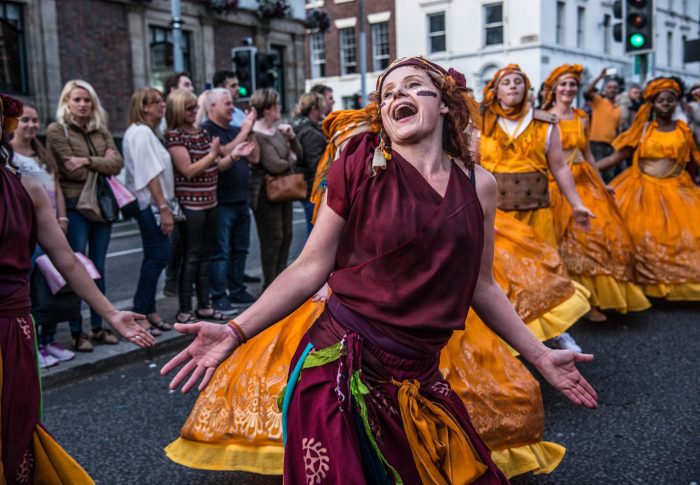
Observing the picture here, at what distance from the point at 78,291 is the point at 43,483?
2.26 feet

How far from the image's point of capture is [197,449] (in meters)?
3.28

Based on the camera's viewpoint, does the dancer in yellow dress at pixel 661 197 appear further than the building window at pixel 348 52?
No

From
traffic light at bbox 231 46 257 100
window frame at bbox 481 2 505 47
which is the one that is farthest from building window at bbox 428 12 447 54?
traffic light at bbox 231 46 257 100

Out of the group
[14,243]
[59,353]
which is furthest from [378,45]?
[14,243]

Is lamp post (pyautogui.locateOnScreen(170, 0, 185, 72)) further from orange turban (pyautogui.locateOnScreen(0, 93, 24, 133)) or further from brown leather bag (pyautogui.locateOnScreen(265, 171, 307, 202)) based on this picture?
orange turban (pyautogui.locateOnScreen(0, 93, 24, 133))

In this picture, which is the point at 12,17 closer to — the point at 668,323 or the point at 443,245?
the point at 668,323

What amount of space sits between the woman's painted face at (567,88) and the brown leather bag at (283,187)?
240 centimetres

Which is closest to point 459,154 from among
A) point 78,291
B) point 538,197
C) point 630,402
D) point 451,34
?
point 78,291

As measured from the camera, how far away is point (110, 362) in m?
5.56

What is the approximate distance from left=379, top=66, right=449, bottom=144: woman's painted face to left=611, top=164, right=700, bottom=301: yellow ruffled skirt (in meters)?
5.23

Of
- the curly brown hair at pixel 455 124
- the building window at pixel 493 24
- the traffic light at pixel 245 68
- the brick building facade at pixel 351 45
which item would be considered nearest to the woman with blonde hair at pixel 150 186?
the curly brown hair at pixel 455 124

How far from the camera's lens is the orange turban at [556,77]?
674cm

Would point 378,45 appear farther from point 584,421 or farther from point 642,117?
point 584,421

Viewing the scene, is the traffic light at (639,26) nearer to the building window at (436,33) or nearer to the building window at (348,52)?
the building window at (436,33)
